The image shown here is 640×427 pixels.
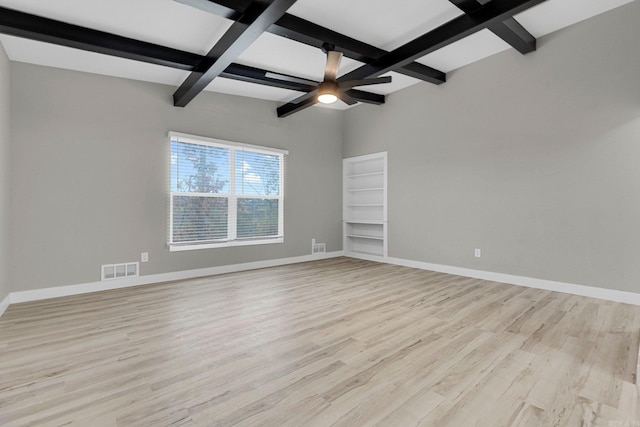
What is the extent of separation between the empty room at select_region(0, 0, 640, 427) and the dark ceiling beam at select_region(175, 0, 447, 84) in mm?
27

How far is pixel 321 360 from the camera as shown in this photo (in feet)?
6.81

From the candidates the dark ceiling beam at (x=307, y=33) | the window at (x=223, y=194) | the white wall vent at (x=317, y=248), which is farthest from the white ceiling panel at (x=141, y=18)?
the white wall vent at (x=317, y=248)

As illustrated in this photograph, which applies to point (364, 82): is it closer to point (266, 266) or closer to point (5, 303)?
point (266, 266)

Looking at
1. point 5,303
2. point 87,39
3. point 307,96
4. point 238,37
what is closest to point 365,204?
point 307,96

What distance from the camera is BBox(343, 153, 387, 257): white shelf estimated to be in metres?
5.89

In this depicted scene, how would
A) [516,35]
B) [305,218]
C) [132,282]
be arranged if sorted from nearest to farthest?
1. [516,35]
2. [132,282]
3. [305,218]

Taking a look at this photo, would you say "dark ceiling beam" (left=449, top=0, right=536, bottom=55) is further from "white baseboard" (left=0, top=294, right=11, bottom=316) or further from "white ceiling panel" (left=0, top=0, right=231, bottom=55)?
"white baseboard" (left=0, top=294, right=11, bottom=316)

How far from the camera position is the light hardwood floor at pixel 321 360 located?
1558 mm

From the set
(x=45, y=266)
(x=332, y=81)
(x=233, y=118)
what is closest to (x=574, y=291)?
(x=332, y=81)

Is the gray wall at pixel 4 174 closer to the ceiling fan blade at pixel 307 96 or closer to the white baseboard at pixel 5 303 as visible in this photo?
the white baseboard at pixel 5 303

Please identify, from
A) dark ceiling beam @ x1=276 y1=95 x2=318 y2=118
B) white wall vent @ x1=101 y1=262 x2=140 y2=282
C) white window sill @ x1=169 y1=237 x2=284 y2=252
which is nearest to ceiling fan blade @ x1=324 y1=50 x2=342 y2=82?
dark ceiling beam @ x1=276 y1=95 x2=318 y2=118

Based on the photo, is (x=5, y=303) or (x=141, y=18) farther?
(x=5, y=303)

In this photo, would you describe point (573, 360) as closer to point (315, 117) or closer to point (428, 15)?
point (428, 15)

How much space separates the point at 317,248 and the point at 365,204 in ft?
4.36
